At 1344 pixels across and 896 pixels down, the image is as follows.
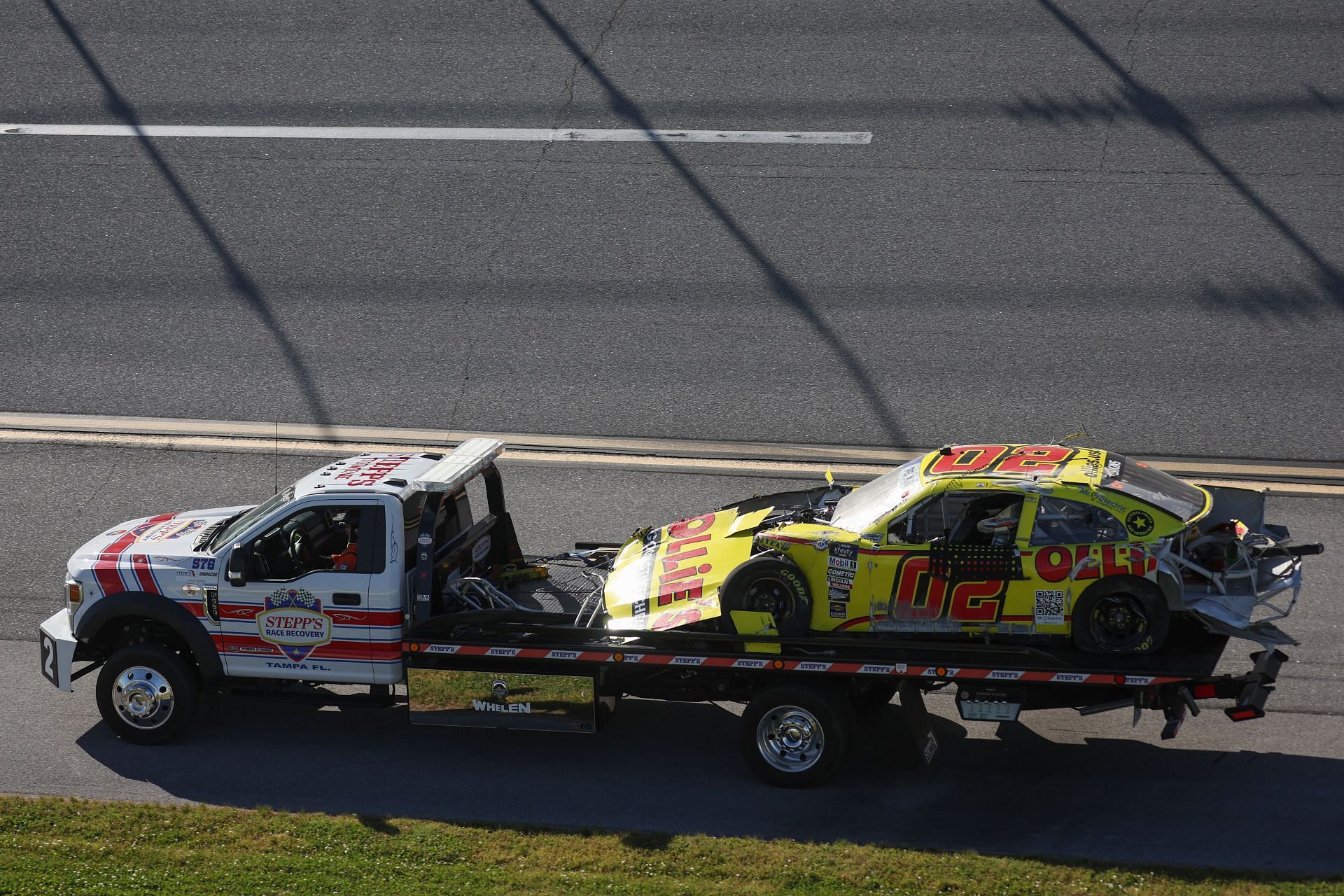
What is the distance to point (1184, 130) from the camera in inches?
687

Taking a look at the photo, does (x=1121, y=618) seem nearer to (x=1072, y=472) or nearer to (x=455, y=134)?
(x=1072, y=472)

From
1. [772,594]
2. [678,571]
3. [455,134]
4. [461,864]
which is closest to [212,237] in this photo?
[455,134]

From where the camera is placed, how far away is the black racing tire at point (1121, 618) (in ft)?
27.0

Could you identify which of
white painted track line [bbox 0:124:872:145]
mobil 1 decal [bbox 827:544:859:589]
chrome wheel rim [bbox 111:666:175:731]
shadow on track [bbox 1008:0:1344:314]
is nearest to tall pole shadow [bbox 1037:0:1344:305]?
shadow on track [bbox 1008:0:1344:314]

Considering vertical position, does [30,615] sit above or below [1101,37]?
below

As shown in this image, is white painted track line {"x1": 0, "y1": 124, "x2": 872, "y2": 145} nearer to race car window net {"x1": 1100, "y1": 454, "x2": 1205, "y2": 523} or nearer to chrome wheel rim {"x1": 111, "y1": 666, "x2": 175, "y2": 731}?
race car window net {"x1": 1100, "y1": 454, "x2": 1205, "y2": 523}

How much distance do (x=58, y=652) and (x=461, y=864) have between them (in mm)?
3763

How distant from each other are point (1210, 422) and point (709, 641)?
7.64 meters

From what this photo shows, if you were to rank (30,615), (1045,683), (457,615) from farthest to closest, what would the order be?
(30,615) → (457,615) → (1045,683)

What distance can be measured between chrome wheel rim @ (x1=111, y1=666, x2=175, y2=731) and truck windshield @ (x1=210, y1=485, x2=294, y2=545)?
3.46ft

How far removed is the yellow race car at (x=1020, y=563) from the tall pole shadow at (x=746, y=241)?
17.0 ft

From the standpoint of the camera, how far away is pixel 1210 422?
1377cm

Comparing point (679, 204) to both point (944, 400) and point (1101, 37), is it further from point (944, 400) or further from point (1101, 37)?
point (1101, 37)

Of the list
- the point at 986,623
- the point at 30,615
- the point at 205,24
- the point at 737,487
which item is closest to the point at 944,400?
the point at 737,487
